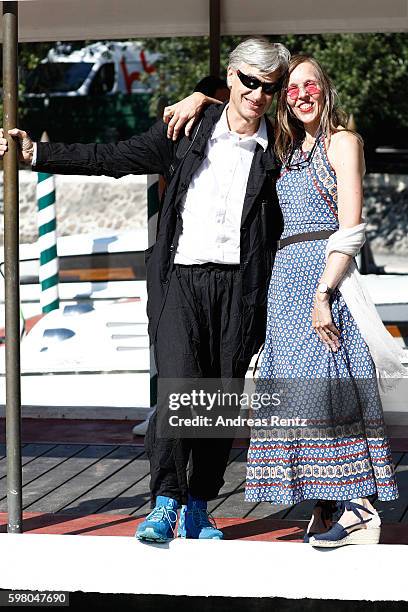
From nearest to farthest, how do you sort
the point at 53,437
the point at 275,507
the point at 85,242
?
the point at 275,507 → the point at 53,437 → the point at 85,242

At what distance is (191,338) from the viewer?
13.0 feet

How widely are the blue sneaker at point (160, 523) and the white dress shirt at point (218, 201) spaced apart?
806 mm

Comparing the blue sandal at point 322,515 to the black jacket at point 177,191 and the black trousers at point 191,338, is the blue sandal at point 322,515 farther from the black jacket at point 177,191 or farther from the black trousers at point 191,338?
the black jacket at point 177,191

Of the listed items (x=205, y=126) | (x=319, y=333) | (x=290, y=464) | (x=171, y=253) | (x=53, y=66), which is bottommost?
(x=290, y=464)

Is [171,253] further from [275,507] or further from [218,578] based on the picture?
[275,507]

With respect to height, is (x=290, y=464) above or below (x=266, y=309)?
below

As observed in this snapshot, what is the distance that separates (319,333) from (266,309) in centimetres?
27

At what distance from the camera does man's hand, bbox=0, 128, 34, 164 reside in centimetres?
388

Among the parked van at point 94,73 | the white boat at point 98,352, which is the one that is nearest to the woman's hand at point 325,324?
the white boat at point 98,352

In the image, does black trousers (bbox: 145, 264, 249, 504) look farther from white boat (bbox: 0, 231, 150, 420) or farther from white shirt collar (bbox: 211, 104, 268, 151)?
white boat (bbox: 0, 231, 150, 420)

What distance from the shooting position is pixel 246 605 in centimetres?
387

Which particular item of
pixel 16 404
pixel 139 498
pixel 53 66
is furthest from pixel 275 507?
pixel 53 66

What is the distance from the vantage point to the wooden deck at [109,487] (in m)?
4.70

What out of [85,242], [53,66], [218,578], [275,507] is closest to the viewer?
[218,578]
